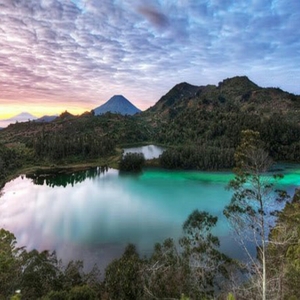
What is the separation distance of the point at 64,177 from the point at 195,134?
72.2 metres

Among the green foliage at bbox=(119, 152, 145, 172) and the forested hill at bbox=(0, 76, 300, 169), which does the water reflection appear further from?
the green foliage at bbox=(119, 152, 145, 172)

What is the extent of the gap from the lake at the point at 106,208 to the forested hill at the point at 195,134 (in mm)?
11015

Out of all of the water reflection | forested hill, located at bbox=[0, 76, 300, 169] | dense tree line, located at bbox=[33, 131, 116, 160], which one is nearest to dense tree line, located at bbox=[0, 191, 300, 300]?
forested hill, located at bbox=[0, 76, 300, 169]

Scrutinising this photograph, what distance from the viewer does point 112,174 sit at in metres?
74.2

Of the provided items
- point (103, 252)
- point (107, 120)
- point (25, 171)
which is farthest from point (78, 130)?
point (103, 252)

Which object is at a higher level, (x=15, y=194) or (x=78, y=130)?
(x=78, y=130)

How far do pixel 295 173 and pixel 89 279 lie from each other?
6759cm

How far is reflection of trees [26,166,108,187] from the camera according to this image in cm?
6503

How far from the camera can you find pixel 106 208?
44.6m

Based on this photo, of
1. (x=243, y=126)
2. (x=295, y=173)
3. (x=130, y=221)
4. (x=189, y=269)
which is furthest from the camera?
(x=243, y=126)

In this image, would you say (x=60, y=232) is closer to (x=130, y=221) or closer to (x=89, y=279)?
(x=130, y=221)

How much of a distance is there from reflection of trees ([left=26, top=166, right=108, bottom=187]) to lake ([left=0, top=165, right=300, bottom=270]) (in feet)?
0.80

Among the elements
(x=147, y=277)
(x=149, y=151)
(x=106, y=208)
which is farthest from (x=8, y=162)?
(x=147, y=277)

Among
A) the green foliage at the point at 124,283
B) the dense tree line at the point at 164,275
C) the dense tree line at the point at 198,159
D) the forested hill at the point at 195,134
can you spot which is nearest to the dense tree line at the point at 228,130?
Answer: the forested hill at the point at 195,134
